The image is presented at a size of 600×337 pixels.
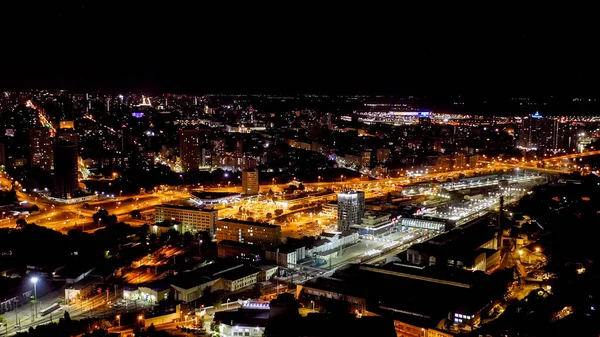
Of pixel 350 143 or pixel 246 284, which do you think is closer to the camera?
pixel 246 284

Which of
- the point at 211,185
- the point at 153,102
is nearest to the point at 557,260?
the point at 211,185

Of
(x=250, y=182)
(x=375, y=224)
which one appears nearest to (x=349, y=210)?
(x=375, y=224)

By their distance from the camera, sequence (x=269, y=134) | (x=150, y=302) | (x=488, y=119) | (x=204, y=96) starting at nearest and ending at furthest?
(x=150, y=302) → (x=269, y=134) → (x=488, y=119) → (x=204, y=96)

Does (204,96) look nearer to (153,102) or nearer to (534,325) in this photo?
(153,102)

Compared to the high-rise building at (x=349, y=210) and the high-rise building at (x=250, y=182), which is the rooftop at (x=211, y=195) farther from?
the high-rise building at (x=349, y=210)

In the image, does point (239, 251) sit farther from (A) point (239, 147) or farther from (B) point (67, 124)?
(B) point (67, 124)

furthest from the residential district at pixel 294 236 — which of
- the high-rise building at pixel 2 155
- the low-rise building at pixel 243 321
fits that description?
the high-rise building at pixel 2 155
